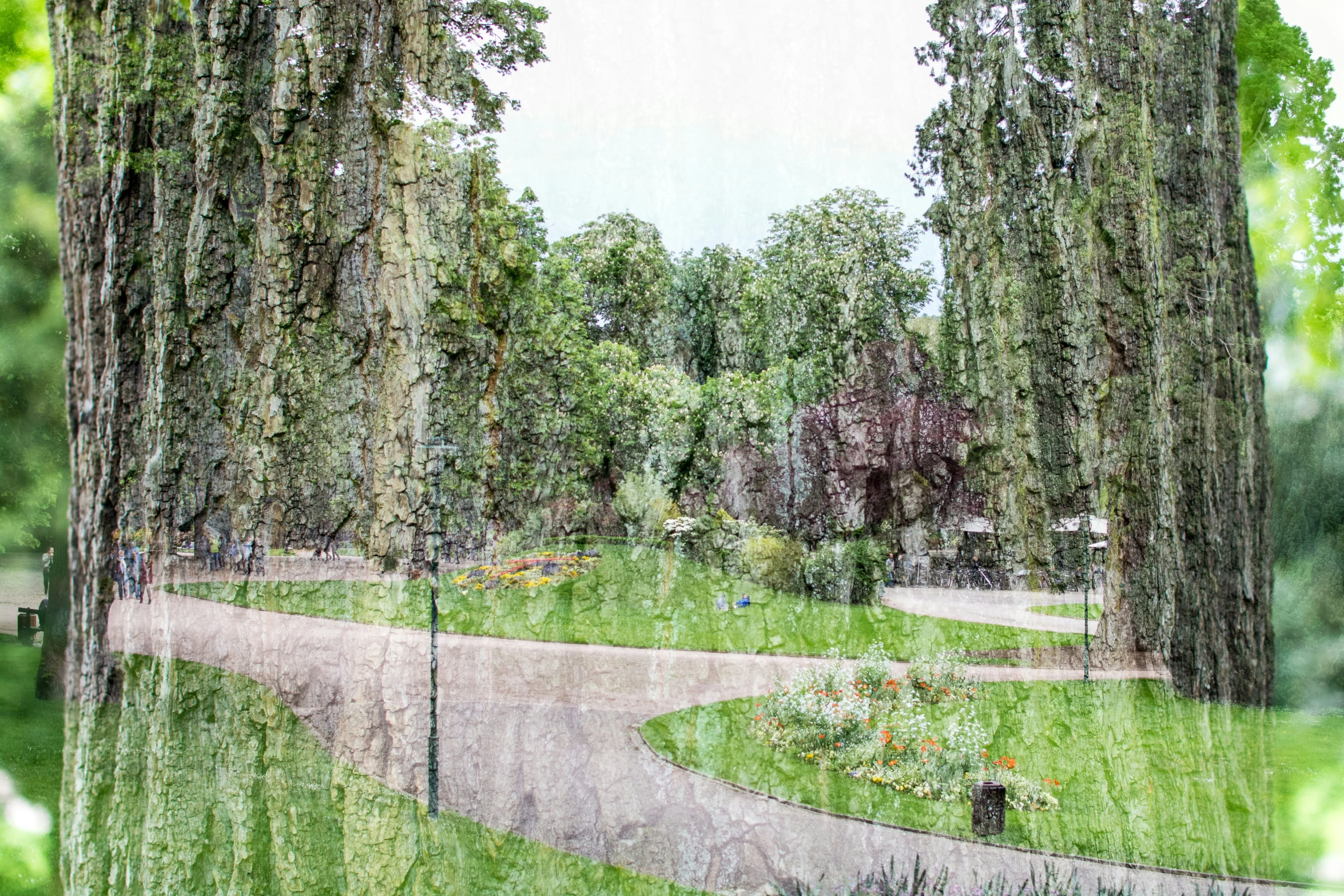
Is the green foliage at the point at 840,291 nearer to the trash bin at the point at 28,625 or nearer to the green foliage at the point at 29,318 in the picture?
the green foliage at the point at 29,318

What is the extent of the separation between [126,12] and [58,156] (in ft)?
1.69

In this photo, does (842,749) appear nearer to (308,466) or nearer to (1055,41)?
(308,466)

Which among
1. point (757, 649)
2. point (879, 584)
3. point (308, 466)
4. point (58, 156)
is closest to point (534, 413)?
point (308, 466)

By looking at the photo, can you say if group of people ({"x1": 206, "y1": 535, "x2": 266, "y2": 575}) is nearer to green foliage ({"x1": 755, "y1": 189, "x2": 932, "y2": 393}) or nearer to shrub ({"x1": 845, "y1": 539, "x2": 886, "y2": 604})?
green foliage ({"x1": 755, "y1": 189, "x2": 932, "y2": 393})

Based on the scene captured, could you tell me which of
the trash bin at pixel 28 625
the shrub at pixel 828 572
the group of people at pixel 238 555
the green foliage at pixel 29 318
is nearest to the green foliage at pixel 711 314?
the shrub at pixel 828 572

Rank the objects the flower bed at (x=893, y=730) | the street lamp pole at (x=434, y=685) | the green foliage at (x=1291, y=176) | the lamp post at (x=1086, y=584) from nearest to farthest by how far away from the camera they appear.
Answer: the flower bed at (x=893, y=730), the lamp post at (x=1086, y=584), the street lamp pole at (x=434, y=685), the green foliage at (x=1291, y=176)

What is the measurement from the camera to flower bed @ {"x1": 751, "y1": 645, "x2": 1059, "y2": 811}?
239 cm

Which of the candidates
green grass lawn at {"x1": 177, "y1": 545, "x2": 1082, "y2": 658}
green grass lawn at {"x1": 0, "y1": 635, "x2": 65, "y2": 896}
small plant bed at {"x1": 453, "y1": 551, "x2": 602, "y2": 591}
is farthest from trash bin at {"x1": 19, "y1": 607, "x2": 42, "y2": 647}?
small plant bed at {"x1": 453, "y1": 551, "x2": 602, "y2": 591}

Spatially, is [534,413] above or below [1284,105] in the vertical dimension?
below

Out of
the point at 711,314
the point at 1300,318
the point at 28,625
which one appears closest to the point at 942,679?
the point at 711,314

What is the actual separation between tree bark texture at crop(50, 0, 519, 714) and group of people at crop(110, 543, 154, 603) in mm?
38

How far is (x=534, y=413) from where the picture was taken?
2.57 m

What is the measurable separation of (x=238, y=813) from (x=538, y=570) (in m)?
1.31

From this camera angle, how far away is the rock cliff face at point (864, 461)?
241 cm
